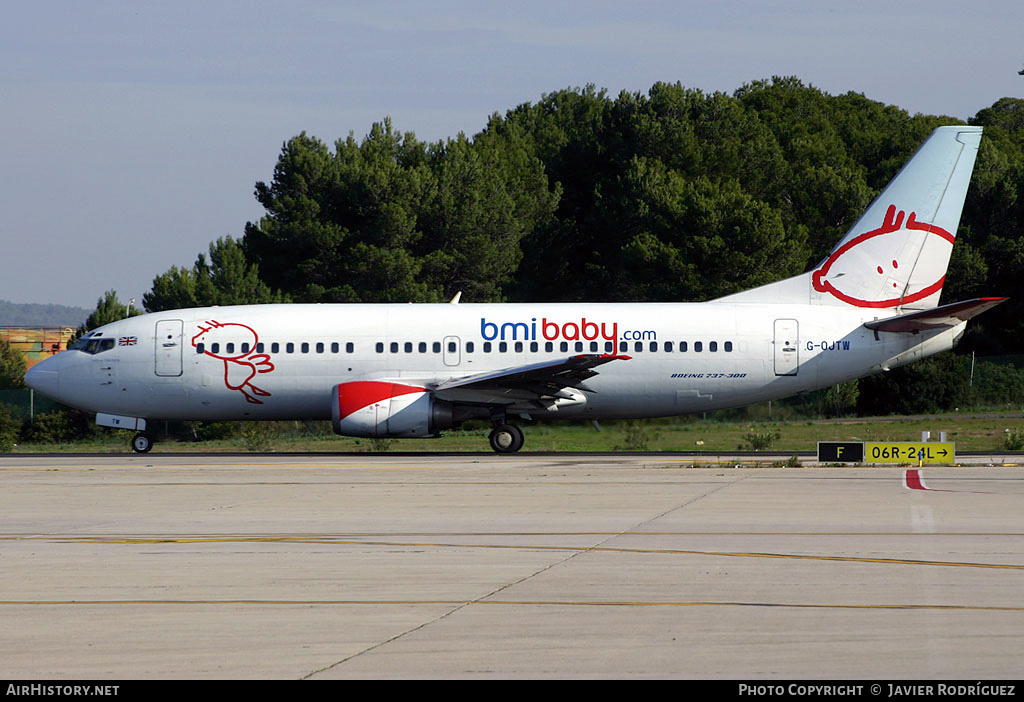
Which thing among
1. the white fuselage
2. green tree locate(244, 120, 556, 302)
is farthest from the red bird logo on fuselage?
green tree locate(244, 120, 556, 302)

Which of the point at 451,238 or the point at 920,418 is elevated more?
the point at 451,238

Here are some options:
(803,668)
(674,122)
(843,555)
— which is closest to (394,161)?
(674,122)

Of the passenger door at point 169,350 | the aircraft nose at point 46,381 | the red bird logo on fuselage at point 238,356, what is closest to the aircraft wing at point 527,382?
the red bird logo on fuselage at point 238,356

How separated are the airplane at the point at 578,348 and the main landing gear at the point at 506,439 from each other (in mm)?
49

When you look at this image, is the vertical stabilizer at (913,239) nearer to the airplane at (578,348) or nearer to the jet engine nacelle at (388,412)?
the airplane at (578,348)

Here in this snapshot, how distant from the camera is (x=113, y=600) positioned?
10641 millimetres

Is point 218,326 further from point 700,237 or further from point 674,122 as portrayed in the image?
point 674,122

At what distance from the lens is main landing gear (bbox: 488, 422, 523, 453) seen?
30.2 meters

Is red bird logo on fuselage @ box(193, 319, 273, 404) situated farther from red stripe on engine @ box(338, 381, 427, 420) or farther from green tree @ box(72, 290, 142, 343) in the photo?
green tree @ box(72, 290, 142, 343)

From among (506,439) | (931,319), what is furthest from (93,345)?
(931,319)

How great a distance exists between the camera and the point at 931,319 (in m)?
28.4

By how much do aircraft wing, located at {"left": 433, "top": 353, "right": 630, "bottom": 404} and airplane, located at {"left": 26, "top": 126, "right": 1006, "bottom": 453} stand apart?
0.06 metres

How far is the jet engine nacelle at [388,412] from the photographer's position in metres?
28.8

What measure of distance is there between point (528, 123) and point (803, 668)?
92.2 m
